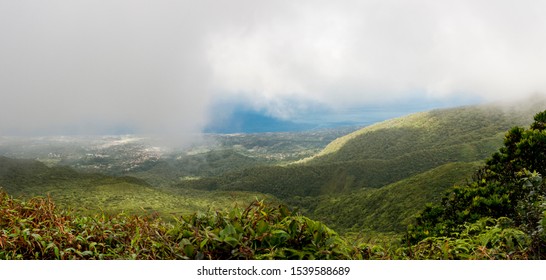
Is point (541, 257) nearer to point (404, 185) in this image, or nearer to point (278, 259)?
point (278, 259)

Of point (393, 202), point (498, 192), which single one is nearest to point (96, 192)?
point (393, 202)

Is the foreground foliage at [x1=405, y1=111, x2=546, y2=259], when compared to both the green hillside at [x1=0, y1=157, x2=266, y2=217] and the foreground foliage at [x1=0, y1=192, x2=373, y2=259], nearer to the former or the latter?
the foreground foliage at [x1=0, y1=192, x2=373, y2=259]

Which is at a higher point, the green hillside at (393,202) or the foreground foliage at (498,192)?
the foreground foliage at (498,192)

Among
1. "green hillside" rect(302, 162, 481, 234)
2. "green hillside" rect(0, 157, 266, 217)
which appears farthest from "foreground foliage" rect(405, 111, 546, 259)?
"green hillside" rect(0, 157, 266, 217)

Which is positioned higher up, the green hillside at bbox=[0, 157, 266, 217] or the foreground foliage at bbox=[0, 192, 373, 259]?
the foreground foliage at bbox=[0, 192, 373, 259]

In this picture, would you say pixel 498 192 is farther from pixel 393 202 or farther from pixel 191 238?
pixel 393 202

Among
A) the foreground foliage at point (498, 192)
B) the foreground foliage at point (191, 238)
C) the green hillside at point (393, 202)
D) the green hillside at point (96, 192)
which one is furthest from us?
the green hillside at point (96, 192)

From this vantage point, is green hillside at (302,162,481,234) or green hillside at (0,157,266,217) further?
green hillside at (0,157,266,217)

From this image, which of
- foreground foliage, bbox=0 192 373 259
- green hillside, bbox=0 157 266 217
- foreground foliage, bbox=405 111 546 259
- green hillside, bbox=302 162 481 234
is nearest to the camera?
foreground foliage, bbox=0 192 373 259

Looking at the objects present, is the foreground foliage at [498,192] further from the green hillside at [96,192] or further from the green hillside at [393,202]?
the green hillside at [96,192]

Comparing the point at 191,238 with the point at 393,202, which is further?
the point at 393,202

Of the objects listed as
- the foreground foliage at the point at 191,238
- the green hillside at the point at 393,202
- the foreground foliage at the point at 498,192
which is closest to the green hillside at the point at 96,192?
the green hillside at the point at 393,202

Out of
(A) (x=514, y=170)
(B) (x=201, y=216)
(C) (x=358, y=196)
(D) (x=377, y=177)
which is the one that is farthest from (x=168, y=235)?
(D) (x=377, y=177)
